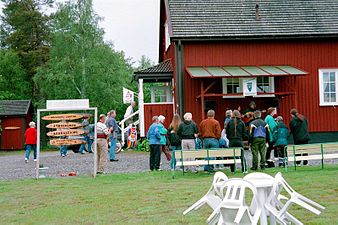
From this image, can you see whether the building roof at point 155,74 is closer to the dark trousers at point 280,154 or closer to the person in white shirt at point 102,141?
the person in white shirt at point 102,141

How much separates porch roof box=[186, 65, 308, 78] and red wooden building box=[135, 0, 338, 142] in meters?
0.04

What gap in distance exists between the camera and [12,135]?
45.1 metres

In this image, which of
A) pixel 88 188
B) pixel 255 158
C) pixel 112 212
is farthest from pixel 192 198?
pixel 255 158

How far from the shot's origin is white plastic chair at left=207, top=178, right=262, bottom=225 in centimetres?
720

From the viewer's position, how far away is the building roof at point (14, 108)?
45.1 metres

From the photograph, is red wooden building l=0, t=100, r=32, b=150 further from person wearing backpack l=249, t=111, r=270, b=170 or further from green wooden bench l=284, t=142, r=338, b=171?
green wooden bench l=284, t=142, r=338, b=171

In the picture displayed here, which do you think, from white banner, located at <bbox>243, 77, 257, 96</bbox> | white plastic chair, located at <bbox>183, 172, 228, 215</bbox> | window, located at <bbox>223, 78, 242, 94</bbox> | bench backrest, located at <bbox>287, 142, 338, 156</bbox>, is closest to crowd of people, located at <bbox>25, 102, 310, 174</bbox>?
bench backrest, located at <bbox>287, 142, 338, 156</bbox>

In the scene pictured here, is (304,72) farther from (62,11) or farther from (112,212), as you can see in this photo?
(62,11)

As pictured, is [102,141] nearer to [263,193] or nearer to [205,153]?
[205,153]

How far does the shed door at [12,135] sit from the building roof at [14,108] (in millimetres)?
555

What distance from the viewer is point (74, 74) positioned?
4653 cm

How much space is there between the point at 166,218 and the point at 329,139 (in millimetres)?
19064

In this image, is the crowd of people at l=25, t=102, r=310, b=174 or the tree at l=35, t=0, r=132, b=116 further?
the tree at l=35, t=0, r=132, b=116

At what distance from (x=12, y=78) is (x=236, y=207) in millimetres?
50857
